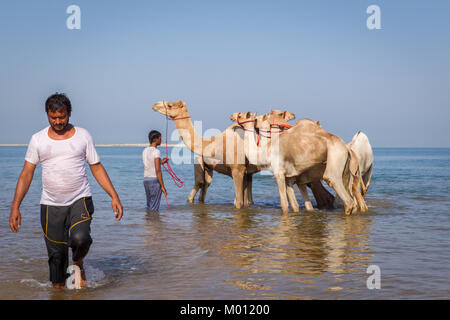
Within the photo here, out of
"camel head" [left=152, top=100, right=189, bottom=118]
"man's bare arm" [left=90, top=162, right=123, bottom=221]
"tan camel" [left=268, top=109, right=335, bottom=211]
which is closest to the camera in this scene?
"man's bare arm" [left=90, top=162, right=123, bottom=221]

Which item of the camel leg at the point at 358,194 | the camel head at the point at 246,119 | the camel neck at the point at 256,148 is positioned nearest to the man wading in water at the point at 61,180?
the camel neck at the point at 256,148

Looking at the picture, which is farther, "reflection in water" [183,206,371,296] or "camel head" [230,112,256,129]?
"camel head" [230,112,256,129]

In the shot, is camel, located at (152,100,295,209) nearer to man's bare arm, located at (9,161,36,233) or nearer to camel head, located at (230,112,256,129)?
camel head, located at (230,112,256,129)

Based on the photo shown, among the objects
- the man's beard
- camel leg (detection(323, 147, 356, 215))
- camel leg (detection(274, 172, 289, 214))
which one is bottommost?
camel leg (detection(274, 172, 289, 214))

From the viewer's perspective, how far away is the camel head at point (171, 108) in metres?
12.4

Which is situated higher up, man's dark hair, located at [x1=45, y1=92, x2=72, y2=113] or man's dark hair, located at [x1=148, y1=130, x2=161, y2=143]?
man's dark hair, located at [x1=45, y1=92, x2=72, y2=113]

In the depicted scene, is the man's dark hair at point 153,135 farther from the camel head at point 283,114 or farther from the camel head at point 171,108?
the camel head at point 283,114

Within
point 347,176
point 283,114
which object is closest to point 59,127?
point 347,176

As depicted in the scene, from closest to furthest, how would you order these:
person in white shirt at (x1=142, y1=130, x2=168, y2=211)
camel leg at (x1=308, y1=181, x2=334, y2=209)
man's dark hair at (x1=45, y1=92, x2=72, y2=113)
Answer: man's dark hair at (x1=45, y1=92, x2=72, y2=113) → person in white shirt at (x1=142, y1=130, x2=168, y2=211) → camel leg at (x1=308, y1=181, x2=334, y2=209)

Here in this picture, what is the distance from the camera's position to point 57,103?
5.12 metres

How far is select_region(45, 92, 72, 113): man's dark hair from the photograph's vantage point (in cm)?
510

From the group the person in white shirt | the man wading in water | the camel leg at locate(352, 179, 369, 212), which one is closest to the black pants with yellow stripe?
the man wading in water

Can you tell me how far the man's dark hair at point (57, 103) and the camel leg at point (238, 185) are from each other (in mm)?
7449
